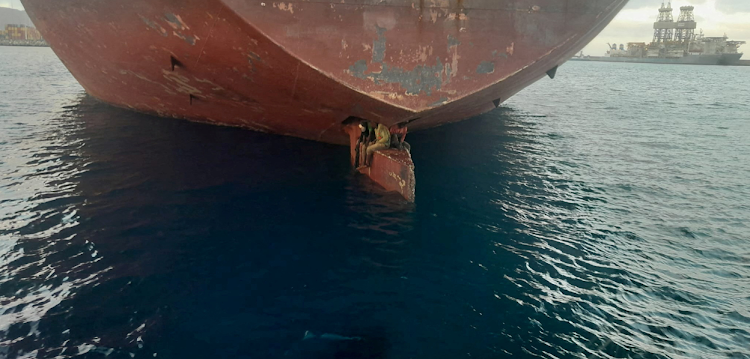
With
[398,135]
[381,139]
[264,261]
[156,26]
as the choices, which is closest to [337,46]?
[381,139]

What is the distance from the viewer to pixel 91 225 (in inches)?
271

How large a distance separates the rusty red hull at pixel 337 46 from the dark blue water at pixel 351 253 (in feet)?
6.10

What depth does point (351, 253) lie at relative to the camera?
6391 mm

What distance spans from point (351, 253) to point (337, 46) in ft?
11.0

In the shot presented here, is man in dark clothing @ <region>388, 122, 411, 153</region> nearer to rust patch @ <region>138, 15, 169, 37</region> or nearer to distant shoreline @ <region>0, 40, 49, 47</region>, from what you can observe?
rust patch @ <region>138, 15, 169, 37</region>

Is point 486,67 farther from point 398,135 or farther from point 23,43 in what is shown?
point 23,43

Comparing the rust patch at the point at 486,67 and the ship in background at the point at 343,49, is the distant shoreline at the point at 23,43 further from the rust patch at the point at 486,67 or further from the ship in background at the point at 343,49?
the rust patch at the point at 486,67

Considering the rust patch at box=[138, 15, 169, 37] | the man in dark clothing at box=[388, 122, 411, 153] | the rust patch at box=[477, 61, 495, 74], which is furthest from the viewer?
the man in dark clothing at box=[388, 122, 411, 153]

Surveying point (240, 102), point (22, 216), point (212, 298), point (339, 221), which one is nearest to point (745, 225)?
point (339, 221)

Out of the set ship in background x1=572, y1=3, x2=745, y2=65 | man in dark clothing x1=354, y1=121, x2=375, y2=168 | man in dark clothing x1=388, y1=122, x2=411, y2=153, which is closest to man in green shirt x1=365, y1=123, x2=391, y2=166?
man in dark clothing x1=388, y1=122, x2=411, y2=153

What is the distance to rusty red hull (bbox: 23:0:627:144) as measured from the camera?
7152mm

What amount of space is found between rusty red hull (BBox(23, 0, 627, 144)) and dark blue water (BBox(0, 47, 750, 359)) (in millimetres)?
1860

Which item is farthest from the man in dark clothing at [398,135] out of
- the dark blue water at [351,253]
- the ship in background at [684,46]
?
the ship in background at [684,46]

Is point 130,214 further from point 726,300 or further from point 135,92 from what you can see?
point 726,300
